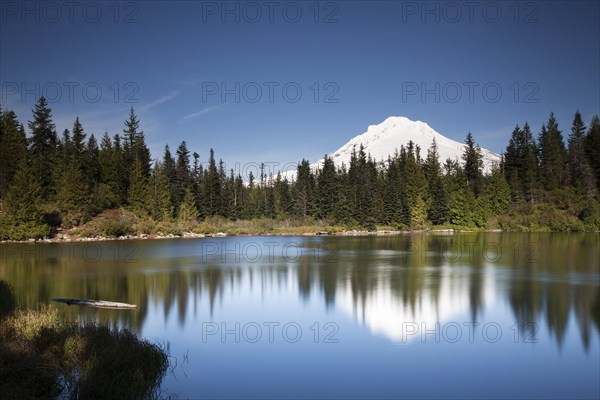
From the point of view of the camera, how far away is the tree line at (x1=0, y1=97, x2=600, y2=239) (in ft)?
193

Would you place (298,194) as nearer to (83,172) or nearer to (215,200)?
(215,200)

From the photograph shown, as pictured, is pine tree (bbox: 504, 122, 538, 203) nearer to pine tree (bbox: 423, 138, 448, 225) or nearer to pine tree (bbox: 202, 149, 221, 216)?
pine tree (bbox: 423, 138, 448, 225)

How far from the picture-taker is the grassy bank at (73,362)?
7.55 meters

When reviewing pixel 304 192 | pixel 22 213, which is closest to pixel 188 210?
pixel 304 192

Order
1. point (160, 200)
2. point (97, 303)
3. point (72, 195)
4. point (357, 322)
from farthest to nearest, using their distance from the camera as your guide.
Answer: point (160, 200) < point (72, 195) < point (97, 303) < point (357, 322)

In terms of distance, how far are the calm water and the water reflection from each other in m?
0.09

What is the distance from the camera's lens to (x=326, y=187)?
81812 millimetres

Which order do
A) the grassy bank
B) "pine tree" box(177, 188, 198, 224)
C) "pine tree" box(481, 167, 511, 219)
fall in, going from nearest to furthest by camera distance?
the grassy bank, "pine tree" box(177, 188, 198, 224), "pine tree" box(481, 167, 511, 219)

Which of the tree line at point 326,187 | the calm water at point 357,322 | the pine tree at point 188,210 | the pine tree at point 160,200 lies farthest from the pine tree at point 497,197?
the pine tree at point 160,200

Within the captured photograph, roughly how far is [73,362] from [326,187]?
241 ft

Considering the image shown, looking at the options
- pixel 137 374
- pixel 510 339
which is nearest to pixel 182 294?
pixel 137 374

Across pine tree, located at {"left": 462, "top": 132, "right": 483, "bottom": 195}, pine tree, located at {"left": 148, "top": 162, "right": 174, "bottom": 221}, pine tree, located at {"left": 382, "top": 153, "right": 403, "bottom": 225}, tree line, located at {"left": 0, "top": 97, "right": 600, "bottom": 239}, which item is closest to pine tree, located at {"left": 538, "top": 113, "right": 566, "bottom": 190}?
tree line, located at {"left": 0, "top": 97, "right": 600, "bottom": 239}

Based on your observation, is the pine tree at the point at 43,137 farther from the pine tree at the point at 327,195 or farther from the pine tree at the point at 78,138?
the pine tree at the point at 327,195

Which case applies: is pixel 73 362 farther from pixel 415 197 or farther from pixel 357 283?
pixel 415 197
